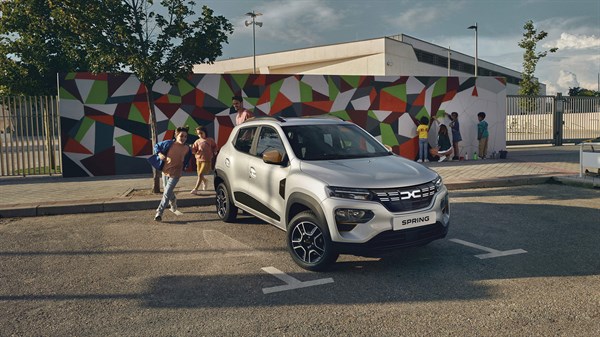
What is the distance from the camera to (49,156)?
41.9 ft

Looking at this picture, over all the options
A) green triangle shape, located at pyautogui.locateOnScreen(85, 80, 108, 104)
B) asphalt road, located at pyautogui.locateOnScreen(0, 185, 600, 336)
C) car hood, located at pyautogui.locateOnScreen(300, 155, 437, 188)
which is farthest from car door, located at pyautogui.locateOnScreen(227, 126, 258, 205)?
green triangle shape, located at pyautogui.locateOnScreen(85, 80, 108, 104)

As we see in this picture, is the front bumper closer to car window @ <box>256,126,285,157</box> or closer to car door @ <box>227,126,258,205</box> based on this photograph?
car window @ <box>256,126,285,157</box>

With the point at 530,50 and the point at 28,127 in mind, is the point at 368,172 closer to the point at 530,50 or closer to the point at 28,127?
the point at 28,127

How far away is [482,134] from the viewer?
1569 cm

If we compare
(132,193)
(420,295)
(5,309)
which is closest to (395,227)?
(420,295)

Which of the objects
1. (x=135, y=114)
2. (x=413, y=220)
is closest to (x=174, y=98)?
(x=135, y=114)

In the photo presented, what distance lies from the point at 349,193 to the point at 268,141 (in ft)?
6.09

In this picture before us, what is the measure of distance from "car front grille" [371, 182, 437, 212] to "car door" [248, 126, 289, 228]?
127 centimetres

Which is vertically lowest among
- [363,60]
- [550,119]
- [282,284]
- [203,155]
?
[282,284]

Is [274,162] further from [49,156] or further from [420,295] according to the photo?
[49,156]

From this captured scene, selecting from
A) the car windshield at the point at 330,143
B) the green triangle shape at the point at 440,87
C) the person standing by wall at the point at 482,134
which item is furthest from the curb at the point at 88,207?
the person standing by wall at the point at 482,134

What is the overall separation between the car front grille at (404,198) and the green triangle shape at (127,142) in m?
10.5

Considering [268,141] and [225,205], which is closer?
[268,141]

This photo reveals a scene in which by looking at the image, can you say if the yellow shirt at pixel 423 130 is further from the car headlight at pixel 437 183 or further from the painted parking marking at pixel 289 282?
the painted parking marking at pixel 289 282
